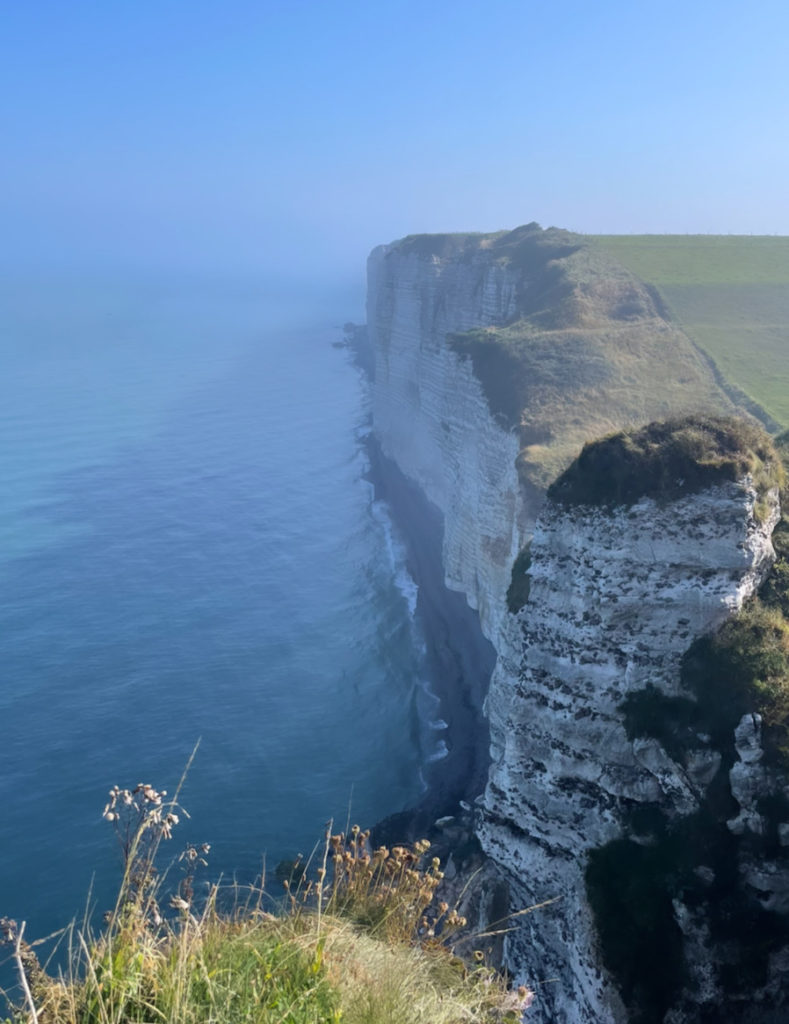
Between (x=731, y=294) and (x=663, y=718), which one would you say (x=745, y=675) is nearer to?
(x=663, y=718)

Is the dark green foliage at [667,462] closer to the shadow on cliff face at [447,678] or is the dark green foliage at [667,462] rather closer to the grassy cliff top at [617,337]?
the grassy cliff top at [617,337]

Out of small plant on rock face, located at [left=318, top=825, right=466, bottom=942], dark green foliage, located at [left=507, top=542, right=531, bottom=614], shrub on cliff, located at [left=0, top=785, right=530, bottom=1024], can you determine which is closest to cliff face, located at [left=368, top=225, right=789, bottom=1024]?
dark green foliage, located at [left=507, top=542, right=531, bottom=614]

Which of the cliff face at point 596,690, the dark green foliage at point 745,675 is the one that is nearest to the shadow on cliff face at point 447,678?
the cliff face at point 596,690

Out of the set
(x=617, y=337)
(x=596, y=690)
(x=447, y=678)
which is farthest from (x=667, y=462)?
(x=617, y=337)

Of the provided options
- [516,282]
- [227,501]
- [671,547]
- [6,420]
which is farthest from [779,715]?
[6,420]

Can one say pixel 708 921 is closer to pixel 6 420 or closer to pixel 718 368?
pixel 718 368
